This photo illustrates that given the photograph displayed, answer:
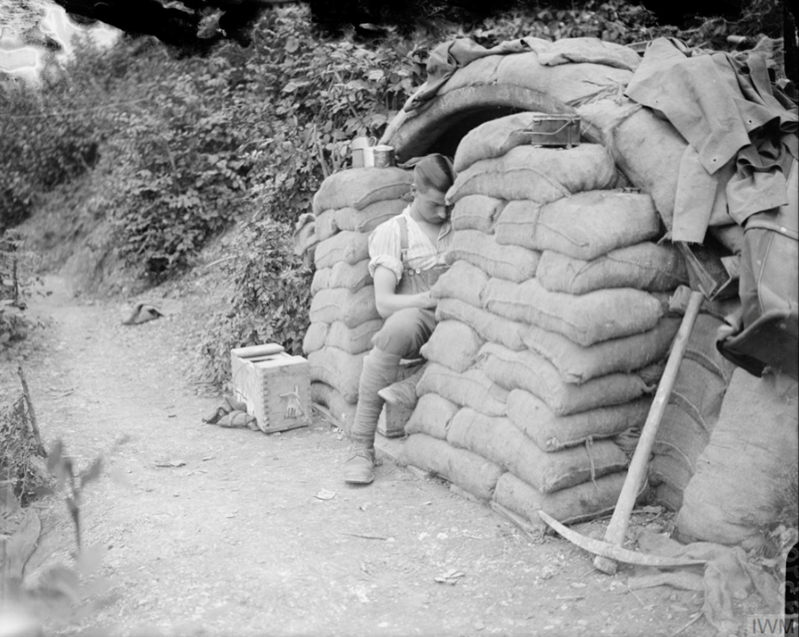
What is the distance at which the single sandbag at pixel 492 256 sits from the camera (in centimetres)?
428

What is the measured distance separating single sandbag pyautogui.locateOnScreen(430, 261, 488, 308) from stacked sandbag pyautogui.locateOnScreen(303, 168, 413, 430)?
39.8 inches

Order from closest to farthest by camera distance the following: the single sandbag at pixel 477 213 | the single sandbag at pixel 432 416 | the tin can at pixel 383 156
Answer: the single sandbag at pixel 477 213 < the single sandbag at pixel 432 416 < the tin can at pixel 383 156

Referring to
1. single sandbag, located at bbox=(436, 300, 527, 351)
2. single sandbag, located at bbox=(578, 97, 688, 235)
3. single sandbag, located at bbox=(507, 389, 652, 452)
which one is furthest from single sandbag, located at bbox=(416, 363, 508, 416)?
single sandbag, located at bbox=(578, 97, 688, 235)

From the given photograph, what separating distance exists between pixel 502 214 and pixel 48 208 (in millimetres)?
12090

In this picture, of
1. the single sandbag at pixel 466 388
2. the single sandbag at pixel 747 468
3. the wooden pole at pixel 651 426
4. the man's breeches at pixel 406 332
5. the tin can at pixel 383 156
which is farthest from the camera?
the tin can at pixel 383 156

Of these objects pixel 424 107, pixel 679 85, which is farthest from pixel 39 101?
pixel 679 85

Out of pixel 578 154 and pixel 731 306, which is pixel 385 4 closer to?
pixel 578 154

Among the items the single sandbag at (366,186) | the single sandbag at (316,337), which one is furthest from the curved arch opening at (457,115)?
the single sandbag at (316,337)

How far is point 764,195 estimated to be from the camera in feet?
11.6

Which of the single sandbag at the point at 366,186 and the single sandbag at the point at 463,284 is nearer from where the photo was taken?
the single sandbag at the point at 463,284

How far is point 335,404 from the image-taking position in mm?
6004

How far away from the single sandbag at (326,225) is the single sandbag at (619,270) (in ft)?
7.82

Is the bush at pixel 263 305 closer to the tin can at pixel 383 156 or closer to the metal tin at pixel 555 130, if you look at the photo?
the tin can at pixel 383 156

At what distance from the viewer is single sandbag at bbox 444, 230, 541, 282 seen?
4.28 metres
